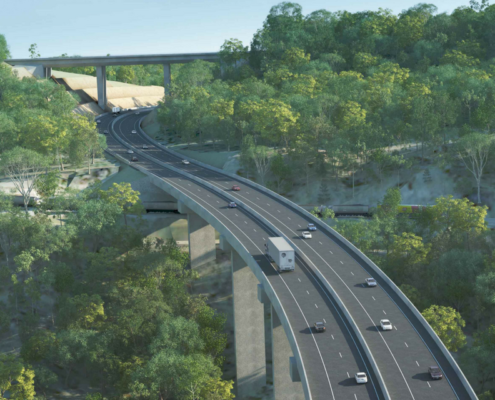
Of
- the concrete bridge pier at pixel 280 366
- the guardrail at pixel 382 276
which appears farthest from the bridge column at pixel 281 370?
the guardrail at pixel 382 276

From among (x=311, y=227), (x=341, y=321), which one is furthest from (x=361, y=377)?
(x=311, y=227)

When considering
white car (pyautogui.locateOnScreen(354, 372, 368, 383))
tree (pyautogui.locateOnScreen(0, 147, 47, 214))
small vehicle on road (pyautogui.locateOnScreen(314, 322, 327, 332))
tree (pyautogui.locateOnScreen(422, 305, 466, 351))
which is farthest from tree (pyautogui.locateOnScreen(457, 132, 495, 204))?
tree (pyautogui.locateOnScreen(0, 147, 47, 214))

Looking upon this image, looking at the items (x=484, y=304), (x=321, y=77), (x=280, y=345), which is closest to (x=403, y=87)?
(x=321, y=77)

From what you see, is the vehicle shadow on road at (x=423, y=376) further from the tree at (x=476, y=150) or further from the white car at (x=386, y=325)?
the tree at (x=476, y=150)

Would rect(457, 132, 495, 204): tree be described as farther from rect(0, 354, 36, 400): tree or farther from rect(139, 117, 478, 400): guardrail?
rect(0, 354, 36, 400): tree

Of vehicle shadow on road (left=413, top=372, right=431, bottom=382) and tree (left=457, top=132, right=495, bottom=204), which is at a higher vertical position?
tree (left=457, top=132, right=495, bottom=204)

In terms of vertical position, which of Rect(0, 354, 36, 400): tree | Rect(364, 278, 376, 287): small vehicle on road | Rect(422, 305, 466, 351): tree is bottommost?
Rect(0, 354, 36, 400): tree
